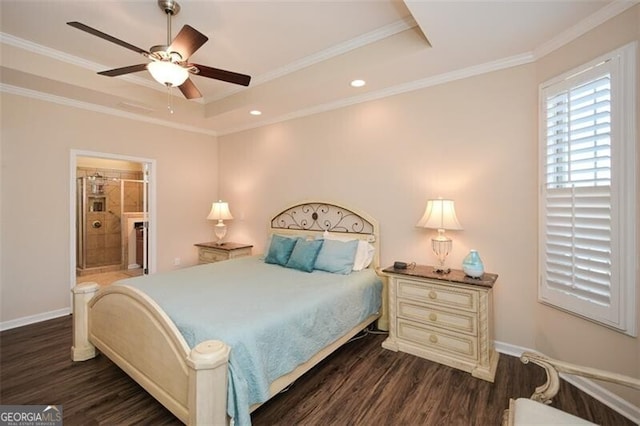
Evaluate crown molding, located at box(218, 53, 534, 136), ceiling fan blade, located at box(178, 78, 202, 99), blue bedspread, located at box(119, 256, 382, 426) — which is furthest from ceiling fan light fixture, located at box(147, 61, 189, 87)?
crown molding, located at box(218, 53, 534, 136)

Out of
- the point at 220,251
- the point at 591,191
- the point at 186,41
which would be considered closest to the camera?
the point at 186,41

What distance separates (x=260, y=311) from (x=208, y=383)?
24.2 inches

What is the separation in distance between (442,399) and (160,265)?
4.24 m

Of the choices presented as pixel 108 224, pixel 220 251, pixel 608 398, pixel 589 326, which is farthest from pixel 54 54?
pixel 608 398

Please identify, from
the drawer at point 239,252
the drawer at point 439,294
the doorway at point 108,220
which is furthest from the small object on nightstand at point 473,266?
the doorway at point 108,220

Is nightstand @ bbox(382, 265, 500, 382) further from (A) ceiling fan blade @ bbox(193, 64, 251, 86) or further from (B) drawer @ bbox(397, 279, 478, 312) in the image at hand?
(A) ceiling fan blade @ bbox(193, 64, 251, 86)

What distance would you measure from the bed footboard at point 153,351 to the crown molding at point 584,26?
3282mm

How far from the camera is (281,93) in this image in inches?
139

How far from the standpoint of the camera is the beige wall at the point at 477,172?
2.31 meters

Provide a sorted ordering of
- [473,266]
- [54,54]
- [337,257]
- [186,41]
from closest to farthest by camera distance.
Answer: [186,41] → [473,266] → [54,54] → [337,257]

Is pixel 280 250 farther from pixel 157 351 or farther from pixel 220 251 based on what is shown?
pixel 157 351

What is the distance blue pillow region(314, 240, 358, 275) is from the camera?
3139mm

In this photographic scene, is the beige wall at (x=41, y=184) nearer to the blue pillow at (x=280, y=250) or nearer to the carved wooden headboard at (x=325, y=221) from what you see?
the carved wooden headboard at (x=325, y=221)

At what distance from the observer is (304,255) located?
3297 mm
